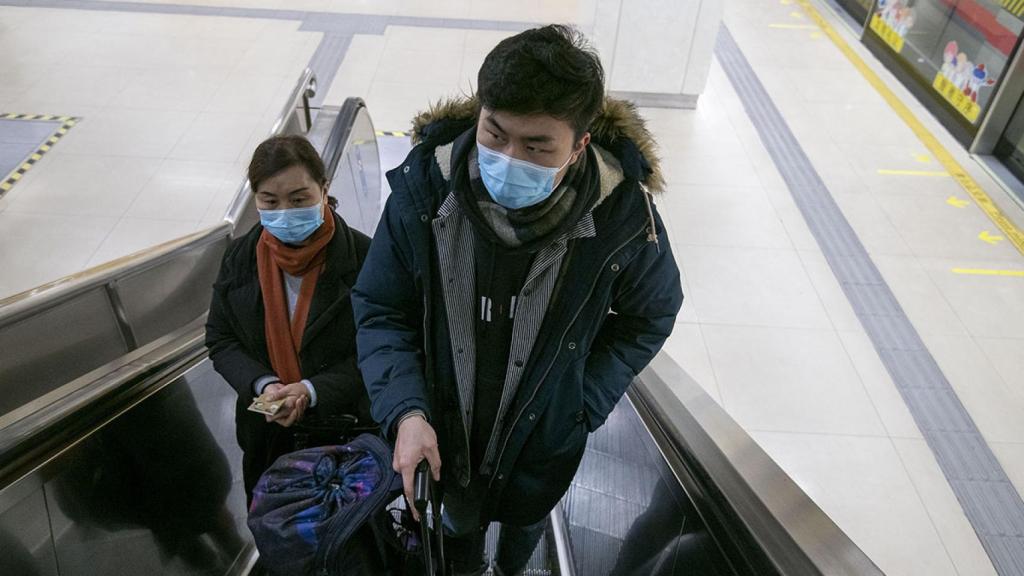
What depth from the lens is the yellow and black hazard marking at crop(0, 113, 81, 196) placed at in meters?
5.42

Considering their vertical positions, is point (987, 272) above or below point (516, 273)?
below

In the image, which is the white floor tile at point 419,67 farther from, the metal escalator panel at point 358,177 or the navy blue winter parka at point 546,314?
the navy blue winter parka at point 546,314

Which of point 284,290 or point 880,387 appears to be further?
point 880,387

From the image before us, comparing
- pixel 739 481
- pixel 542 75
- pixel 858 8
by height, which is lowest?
pixel 858 8

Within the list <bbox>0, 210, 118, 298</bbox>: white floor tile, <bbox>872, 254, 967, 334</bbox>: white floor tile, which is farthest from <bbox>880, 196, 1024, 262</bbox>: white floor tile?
<bbox>0, 210, 118, 298</bbox>: white floor tile

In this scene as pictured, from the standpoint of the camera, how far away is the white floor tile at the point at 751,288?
15.0 ft

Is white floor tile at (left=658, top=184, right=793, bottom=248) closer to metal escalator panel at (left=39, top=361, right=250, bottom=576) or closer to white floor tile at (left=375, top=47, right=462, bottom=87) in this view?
white floor tile at (left=375, top=47, right=462, bottom=87)

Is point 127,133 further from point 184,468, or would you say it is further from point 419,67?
point 184,468

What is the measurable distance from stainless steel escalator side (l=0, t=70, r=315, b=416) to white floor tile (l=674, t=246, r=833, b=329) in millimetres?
3021

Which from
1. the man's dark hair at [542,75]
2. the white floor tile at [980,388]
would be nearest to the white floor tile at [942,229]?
the white floor tile at [980,388]

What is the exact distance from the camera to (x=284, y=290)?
6.36 feet

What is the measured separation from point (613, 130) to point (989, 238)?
17.5 feet

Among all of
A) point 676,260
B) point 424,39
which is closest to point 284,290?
point 676,260

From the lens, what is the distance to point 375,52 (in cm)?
791
